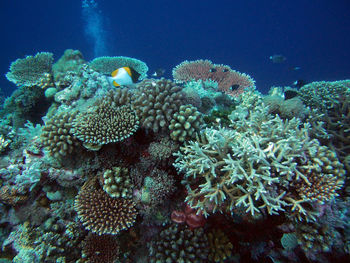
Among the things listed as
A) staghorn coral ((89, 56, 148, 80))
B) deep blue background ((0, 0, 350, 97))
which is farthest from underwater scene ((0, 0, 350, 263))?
deep blue background ((0, 0, 350, 97))

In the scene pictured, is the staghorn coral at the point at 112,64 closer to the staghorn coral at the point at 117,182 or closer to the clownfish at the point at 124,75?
the clownfish at the point at 124,75

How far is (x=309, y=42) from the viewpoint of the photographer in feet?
214

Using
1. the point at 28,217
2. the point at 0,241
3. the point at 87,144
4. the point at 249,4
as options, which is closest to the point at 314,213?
the point at 87,144

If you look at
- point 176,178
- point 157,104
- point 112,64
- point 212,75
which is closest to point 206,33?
point 112,64

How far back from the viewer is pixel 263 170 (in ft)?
8.72

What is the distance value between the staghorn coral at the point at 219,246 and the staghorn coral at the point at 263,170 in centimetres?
91

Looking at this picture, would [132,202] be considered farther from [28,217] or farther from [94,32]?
[94,32]

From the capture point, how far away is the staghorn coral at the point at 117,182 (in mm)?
3318

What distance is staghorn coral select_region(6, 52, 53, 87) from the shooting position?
21.5 ft

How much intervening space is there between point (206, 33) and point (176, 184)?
68170mm

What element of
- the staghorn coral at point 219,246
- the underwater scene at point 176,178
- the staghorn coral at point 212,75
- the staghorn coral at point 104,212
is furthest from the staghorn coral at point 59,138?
the staghorn coral at point 212,75

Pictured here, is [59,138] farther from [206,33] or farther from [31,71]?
[206,33]

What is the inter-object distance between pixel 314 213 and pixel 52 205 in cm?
503

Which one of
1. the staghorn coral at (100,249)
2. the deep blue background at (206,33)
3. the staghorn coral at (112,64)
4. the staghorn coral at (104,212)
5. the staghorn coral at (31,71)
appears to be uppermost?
the deep blue background at (206,33)
